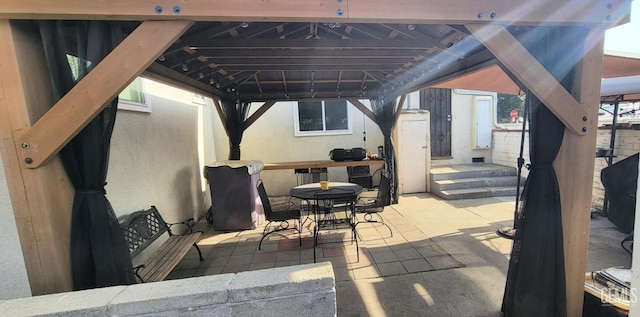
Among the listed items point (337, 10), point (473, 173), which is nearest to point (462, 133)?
point (473, 173)

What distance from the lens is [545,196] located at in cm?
173

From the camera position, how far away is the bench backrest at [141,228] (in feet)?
8.09

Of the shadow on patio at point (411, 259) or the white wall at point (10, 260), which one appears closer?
the white wall at point (10, 260)

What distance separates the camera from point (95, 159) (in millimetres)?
1493

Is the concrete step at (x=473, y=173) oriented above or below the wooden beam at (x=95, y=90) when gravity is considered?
below

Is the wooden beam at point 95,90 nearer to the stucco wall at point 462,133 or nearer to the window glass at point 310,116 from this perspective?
the window glass at point 310,116

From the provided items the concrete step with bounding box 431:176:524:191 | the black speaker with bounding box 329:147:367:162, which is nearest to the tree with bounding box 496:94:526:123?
the concrete step with bounding box 431:176:524:191

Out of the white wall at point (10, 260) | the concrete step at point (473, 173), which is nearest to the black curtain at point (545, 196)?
the white wall at point (10, 260)

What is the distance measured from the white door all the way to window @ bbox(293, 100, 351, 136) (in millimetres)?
1513

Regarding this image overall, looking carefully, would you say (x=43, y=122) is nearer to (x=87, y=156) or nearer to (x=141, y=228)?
(x=87, y=156)

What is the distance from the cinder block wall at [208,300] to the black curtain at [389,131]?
4294 mm

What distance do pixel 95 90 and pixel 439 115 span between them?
727 centimetres

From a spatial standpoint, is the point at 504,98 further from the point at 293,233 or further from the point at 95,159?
the point at 95,159

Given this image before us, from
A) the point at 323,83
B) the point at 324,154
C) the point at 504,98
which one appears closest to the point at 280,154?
the point at 324,154
